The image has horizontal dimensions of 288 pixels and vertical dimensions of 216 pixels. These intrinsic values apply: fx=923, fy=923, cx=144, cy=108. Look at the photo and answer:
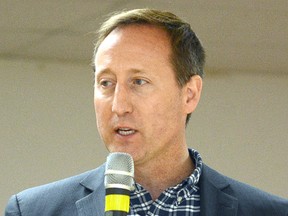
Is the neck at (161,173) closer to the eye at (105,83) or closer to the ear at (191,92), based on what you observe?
the ear at (191,92)

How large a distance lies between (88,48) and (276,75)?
1.49 metres

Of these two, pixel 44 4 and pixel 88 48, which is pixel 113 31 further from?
pixel 88 48

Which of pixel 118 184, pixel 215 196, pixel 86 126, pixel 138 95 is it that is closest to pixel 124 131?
pixel 138 95

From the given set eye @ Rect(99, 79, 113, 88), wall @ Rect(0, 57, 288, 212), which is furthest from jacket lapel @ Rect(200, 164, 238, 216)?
wall @ Rect(0, 57, 288, 212)

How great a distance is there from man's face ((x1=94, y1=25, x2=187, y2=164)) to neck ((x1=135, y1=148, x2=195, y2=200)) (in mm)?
34

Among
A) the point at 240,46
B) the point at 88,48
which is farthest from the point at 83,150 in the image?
the point at 240,46

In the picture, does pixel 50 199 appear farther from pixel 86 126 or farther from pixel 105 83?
pixel 86 126

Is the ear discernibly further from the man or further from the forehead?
the forehead

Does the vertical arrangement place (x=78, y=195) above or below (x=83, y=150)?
above

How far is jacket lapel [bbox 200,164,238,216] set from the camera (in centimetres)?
249

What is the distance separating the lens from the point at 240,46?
623 centimetres

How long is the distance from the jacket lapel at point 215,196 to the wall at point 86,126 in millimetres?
4151

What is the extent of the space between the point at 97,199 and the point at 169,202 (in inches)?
7.6

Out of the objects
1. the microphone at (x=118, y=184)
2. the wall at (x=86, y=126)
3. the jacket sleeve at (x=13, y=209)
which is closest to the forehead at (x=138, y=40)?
the jacket sleeve at (x=13, y=209)
